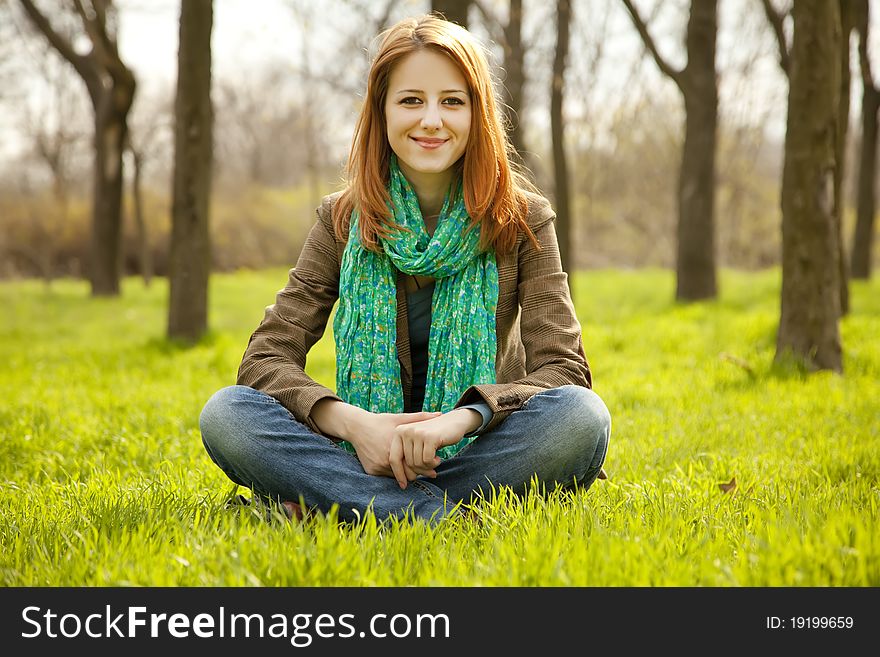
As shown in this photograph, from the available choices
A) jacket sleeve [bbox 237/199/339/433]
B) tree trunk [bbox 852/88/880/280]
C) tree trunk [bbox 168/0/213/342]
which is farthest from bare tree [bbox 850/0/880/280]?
jacket sleeve [bbox 237/199/339/433]

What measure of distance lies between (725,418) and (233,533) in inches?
106

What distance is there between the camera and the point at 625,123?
21047mm

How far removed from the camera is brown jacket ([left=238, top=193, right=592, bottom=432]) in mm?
2535

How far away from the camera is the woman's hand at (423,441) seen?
90.6 inches

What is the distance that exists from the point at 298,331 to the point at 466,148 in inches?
31.9

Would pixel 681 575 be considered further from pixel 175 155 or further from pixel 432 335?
pixel 175 155

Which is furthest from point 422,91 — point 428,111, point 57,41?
point 57,41

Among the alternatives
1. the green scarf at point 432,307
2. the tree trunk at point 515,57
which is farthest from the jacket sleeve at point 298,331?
the tree trunk at point 515,57

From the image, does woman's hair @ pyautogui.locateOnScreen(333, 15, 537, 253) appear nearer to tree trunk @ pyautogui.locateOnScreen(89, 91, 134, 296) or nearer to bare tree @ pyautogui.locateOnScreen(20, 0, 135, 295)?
bare tree @ pyautogui.locateOnScreen(20, 0, 135, 295)

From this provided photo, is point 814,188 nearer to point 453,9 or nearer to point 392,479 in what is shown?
point 453,9

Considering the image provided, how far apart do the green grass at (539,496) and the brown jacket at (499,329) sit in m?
0.35

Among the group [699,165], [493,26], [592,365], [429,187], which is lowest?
[592,365]

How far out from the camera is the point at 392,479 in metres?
2.43

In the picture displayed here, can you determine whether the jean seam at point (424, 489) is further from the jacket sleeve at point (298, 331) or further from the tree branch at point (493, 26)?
the tree branch at point (493, 26)
